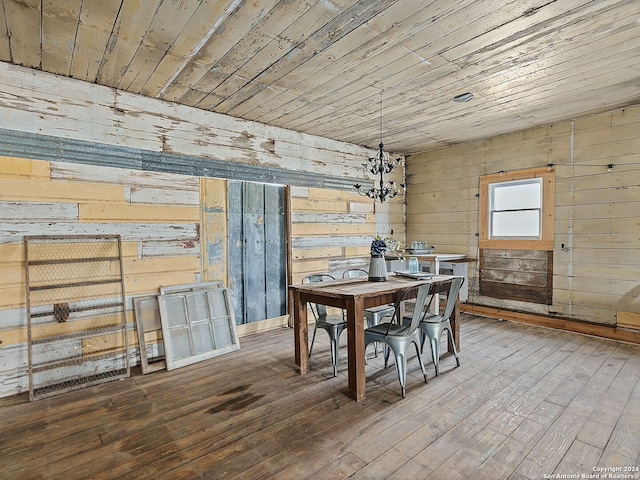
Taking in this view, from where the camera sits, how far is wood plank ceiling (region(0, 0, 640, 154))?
228 centimetres

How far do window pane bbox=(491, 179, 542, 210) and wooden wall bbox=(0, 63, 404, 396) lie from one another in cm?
294

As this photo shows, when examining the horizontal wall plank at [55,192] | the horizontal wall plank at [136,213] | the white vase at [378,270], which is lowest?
the white vase at [378,270]

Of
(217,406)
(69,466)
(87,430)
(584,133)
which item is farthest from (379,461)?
(584,133)

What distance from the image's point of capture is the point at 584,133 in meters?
4.50

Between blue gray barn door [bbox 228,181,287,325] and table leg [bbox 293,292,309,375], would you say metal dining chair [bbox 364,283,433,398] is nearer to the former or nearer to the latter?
table leg [bbox 293,292,309,375]

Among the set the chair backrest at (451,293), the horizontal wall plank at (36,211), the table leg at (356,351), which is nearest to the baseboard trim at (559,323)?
the chair backrest at (451,293)

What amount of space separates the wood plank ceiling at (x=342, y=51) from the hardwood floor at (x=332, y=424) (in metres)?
2.79

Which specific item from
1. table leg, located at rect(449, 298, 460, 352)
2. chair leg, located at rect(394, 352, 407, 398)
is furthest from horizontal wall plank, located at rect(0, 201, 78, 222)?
table leg, located at rect(449, 298, 460, 352)

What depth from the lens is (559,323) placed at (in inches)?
186

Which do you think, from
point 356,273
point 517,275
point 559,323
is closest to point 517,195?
point 517,275

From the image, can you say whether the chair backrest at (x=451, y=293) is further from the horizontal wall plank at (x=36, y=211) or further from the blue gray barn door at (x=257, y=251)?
the horizontal wall plank at (x=36, y=211)

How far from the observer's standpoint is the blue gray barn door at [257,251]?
4367 mm

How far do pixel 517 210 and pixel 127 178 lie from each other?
519cm

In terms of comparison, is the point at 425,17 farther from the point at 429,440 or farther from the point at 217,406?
the point at 217,406
